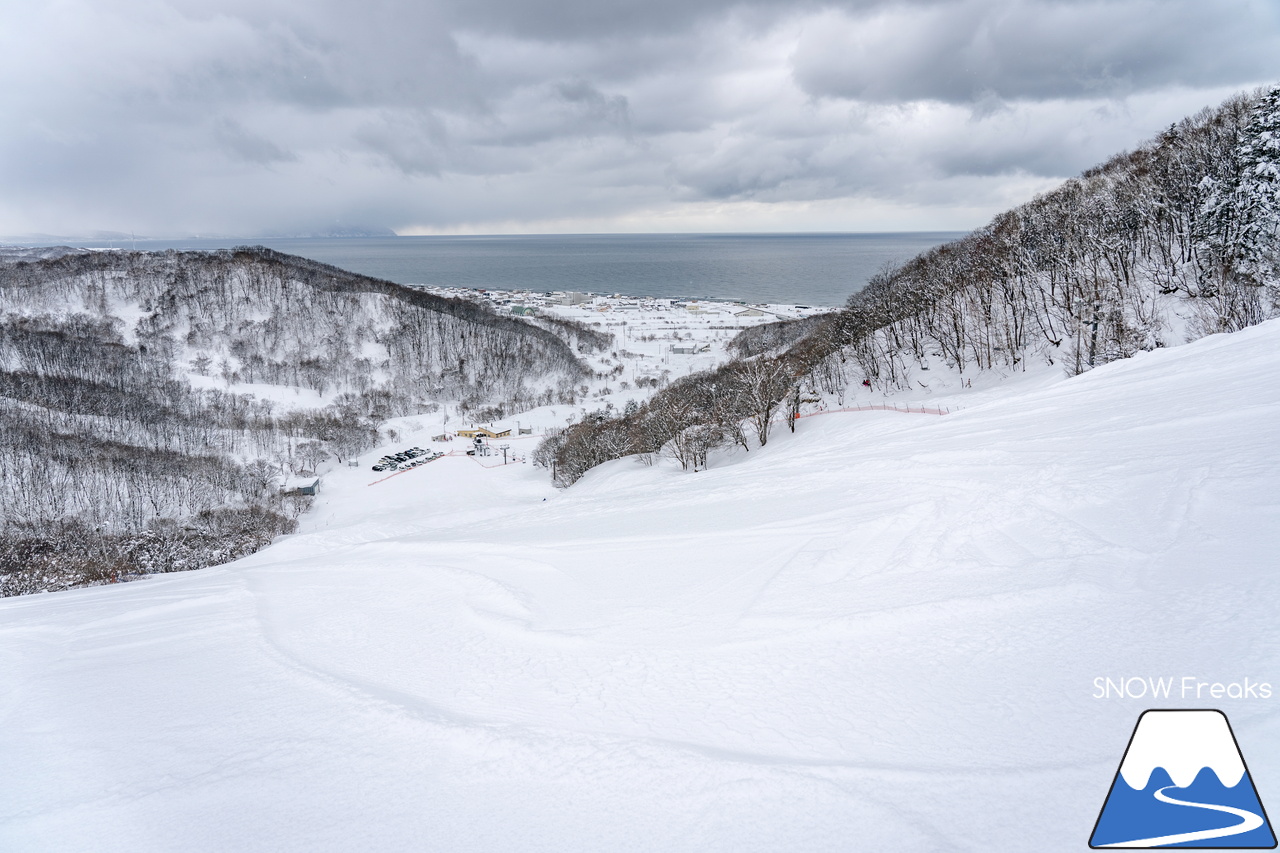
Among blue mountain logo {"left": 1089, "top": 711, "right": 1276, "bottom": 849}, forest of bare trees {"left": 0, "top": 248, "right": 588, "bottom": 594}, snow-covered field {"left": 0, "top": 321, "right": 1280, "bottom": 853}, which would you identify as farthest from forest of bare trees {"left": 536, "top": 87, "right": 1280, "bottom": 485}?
forest of bare trees {"left": 0, "top": 248, "right": 588, "bottom": 594}

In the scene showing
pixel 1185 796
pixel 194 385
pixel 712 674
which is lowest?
pixel 712 674

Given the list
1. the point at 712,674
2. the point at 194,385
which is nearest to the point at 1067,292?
the point at 712,674

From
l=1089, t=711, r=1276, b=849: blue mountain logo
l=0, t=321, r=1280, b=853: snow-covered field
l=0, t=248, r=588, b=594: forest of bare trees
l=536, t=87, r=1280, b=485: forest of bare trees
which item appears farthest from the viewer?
l=0, t=248, r=588, b=594: forest of bare trees

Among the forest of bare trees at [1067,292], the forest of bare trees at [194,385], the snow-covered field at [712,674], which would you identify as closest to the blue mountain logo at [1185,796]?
the snow-covered field at [712,674]

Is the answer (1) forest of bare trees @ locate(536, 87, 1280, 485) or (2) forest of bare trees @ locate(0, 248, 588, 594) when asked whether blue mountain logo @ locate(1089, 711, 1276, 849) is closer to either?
(1) forest of bare trees @ locate(536, 87, 1280, 485)

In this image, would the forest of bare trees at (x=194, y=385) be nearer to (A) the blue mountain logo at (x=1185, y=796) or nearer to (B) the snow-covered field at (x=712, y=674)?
(B) the snow-covered field at (x=712, y=674)

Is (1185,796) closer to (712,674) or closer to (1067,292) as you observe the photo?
(712,674)

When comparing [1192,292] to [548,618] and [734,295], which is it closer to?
[548,618]
